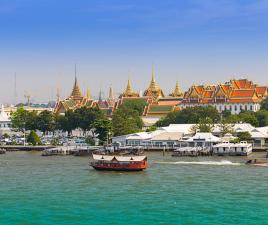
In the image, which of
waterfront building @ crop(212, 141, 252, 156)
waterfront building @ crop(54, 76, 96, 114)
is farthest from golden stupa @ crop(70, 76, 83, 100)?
waterfront building @ crop(212, 141, 252, 156)

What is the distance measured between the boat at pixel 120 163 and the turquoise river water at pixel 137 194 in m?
0.69

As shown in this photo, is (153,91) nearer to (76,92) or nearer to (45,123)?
(76,92)

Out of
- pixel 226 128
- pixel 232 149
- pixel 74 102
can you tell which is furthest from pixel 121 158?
pixel 74 102

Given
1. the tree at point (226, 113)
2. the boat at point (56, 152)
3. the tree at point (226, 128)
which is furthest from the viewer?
the tree at point (226, 113)

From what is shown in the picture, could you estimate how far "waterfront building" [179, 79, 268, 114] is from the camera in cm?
8631

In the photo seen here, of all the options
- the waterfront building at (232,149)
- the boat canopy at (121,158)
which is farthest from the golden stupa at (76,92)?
the boat canopy at (121,158)

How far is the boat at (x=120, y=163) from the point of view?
38844 mm

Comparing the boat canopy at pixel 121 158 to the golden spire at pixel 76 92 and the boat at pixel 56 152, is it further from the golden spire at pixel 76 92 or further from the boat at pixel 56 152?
the golden spire at pixel 76 92

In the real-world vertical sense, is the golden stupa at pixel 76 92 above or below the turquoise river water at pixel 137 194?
above

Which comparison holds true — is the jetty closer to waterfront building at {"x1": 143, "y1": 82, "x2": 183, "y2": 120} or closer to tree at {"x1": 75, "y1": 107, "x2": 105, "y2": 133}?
tree at {"x1": 75, "y1": 107, "x2": 105, "y2": 133}

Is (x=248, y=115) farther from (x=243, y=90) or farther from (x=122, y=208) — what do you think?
(x=122, y=208)

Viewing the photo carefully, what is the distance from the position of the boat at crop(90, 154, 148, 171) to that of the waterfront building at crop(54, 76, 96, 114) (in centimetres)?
5011

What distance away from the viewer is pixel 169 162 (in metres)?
44.1

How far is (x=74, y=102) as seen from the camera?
97.9 m
